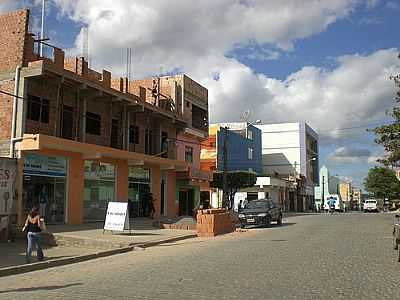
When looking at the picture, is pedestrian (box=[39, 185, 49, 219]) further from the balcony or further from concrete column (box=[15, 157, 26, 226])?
the balcony

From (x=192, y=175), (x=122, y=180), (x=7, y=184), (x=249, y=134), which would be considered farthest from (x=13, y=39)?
(x=249, y=134)

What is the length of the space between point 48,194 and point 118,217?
5.20 meters

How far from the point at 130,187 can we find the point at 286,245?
1592cm

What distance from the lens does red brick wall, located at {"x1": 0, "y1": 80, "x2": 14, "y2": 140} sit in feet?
77.8

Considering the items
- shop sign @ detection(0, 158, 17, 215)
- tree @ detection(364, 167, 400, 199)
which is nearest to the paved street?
shop sign @ detection(0, 158, 17, 215)

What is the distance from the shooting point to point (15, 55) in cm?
2428

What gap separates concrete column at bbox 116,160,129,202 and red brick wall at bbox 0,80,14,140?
8.14 m

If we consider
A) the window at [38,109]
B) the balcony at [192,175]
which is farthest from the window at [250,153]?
the window at [38,109]

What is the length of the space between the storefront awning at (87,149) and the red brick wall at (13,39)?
3.99 meters

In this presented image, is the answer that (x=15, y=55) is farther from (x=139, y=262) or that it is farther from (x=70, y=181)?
(x=139, y=262)

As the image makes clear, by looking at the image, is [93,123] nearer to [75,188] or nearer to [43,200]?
[75,188]

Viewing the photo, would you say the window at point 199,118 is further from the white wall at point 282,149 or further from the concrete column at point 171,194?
the white wall at point 282,149

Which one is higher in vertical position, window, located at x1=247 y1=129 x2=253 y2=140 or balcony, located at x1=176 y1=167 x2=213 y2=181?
window, located at x1=247 y1=129 x2=253 y2=140

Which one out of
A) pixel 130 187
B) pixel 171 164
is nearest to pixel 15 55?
pixel 130 187
